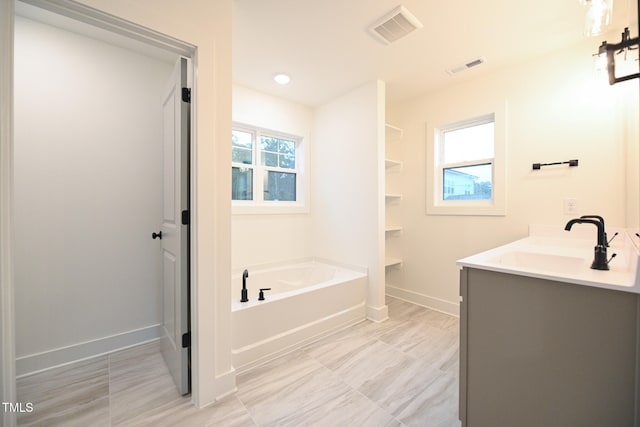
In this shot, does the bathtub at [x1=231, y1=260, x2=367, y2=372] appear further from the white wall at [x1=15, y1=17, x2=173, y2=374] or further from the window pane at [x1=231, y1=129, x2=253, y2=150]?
the window pane at [x1=231, y1=129, x2=253, y2=150]

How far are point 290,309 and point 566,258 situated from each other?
1.87 m

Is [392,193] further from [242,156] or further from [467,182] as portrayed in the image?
[242,156]

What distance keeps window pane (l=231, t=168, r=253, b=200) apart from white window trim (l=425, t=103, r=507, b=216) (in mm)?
2082

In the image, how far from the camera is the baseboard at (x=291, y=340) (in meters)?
1.80

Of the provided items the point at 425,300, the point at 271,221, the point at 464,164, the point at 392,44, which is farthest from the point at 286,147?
the point at 425,300

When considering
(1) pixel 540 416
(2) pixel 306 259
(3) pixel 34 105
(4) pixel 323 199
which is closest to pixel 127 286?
(3) pixel 34 105

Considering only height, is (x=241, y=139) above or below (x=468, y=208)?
above

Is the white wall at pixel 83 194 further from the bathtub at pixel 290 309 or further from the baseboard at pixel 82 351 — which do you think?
the bathtub at pixel 290 309

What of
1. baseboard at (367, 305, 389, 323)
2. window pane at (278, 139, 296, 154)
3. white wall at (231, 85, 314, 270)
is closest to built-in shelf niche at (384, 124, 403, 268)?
baseboard at (367, 305, 389, 323)

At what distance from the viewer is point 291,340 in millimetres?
2057

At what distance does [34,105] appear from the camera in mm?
1776

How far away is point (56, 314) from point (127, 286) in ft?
1.42

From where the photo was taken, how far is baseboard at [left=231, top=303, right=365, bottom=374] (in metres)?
1.80

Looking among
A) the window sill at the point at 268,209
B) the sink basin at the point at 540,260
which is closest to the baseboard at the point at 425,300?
the sink basin at the point at 540,260
